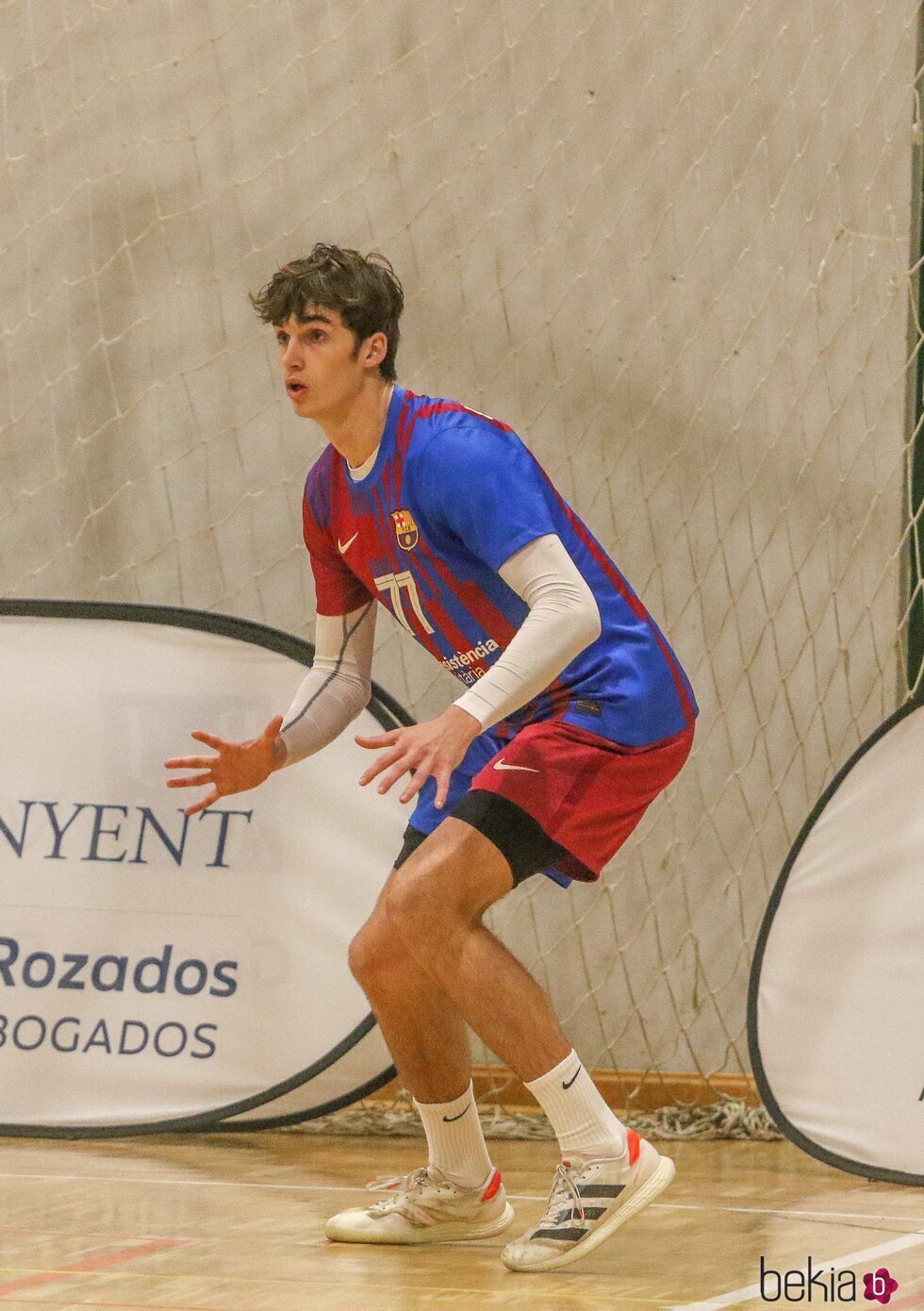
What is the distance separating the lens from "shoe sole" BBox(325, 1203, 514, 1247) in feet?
8.04

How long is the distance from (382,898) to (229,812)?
98cm

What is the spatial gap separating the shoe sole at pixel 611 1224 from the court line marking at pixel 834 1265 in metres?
0.22

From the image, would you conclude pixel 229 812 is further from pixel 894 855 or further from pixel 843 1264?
pixel 843 1264

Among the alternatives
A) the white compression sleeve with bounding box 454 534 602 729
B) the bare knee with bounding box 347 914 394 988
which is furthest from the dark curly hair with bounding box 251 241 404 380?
the bare knee with bounding box 347 914 394 988

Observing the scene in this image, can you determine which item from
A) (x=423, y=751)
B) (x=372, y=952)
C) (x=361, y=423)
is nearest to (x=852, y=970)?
(x=372, y=952)

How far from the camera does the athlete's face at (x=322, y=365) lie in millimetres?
2516

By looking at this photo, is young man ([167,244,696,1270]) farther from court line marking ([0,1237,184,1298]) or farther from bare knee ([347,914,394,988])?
court line marking ([0,1237,184,1298])

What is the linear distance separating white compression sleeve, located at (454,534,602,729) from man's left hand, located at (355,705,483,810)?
59 millimetres

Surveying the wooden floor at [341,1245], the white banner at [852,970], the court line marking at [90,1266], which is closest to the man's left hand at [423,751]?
the wooden floor at [341,1245]

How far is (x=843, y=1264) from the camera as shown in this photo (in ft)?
7.41

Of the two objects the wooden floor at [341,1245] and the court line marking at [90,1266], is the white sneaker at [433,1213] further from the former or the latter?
the court line marking at [90,1266]

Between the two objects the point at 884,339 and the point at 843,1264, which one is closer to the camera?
the point at 843,1264

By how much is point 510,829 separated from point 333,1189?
0.94 m

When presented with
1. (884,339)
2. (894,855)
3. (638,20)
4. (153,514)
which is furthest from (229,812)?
(638,20)
